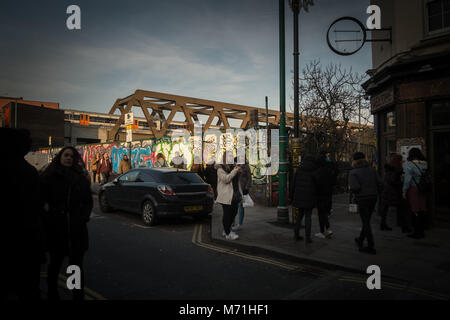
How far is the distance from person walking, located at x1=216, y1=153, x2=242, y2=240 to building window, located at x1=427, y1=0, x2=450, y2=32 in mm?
A: 6257

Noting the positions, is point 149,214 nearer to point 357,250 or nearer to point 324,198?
point 324,198

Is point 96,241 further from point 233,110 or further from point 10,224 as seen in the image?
point 233,110

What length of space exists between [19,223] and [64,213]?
714mm

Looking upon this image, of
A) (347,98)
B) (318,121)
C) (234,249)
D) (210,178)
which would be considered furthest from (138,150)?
(234,249)

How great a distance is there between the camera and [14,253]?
102 inches

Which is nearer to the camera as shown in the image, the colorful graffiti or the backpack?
the backpack

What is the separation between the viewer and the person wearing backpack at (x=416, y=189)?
21.5 feet

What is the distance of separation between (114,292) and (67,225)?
1115 millimetres

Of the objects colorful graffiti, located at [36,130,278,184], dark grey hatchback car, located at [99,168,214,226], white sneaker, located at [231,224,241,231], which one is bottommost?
white sneaker, located at [231,224,241,231]

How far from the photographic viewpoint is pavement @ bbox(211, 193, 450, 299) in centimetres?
440

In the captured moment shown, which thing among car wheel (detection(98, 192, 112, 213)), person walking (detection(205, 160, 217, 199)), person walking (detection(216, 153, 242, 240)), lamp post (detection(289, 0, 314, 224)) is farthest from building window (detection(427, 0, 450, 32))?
car wheel (detection(98, 192, 112, 213))

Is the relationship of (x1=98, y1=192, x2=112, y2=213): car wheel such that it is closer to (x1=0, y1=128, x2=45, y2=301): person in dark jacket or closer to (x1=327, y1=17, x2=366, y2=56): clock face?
(x1=0, y1=128, x2=45, y2=301): person in dark jacket

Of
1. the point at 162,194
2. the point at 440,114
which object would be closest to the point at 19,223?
the point at 162,194

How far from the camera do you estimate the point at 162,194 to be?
25.5 feet
